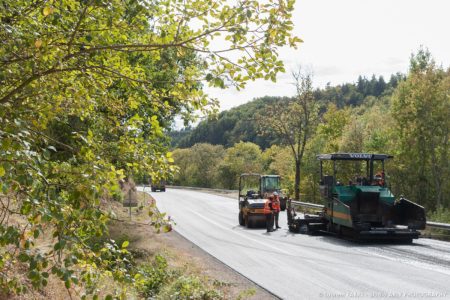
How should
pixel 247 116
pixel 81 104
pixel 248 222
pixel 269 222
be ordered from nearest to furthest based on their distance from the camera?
pixel 81 104 < pixel 269 222 < pixel 248 222 < pixel 247 116

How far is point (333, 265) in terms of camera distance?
12.3 meters

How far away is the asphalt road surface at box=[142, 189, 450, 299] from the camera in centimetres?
946

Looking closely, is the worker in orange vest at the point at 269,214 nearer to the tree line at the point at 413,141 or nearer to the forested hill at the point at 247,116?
the tree line at the point at 413,141

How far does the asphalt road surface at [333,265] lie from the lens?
372 inches

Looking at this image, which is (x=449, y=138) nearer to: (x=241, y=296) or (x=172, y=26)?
(x=241, y=296)

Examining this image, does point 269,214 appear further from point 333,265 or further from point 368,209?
point 333,265

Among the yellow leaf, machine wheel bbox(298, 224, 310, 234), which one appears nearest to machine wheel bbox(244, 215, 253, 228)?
machine wheel bbox(298, 224, 310, 234)

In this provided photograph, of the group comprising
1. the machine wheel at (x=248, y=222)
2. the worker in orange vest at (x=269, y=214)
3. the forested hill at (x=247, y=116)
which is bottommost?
the machine wheel at (x=248, y=222)

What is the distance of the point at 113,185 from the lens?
3.18 metres

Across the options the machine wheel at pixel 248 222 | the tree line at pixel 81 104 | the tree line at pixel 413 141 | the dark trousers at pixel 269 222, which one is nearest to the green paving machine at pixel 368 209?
the dark trousers at pixel 269 222

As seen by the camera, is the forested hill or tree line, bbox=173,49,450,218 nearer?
tree line, bbox=173,49,450,218

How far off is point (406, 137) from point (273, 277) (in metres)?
27.9

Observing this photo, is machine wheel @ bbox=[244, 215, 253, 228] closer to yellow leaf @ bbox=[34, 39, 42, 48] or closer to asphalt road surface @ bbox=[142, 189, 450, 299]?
asphalt road surface @ bbox=[142, 189, 450, 299]

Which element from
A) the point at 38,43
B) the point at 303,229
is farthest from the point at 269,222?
the point at 38,43
